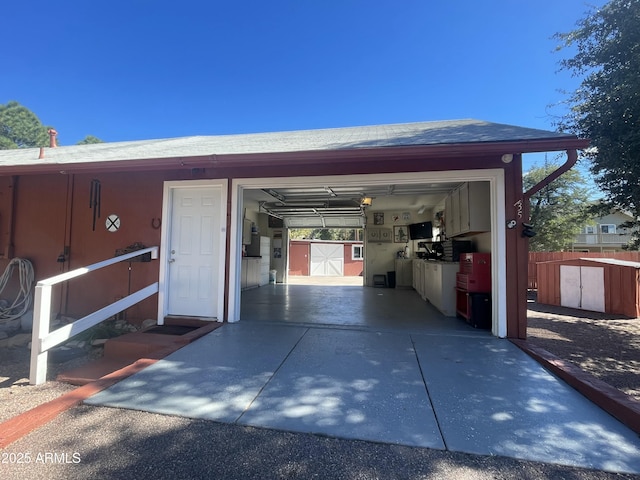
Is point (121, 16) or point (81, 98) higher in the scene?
point (81, 98)

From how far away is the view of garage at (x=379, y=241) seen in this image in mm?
4695

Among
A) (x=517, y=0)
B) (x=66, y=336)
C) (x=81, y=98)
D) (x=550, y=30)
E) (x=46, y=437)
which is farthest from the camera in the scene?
(x=81, y=98)

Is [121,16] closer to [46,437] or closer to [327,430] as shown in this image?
[46,437]

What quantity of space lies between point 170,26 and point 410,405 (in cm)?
948

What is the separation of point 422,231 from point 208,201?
632cm

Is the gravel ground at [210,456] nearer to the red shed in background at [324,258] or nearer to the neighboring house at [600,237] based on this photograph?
the red shed in background at [324,258]

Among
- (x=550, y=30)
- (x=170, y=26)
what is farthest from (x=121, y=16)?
(x=550, y=30)

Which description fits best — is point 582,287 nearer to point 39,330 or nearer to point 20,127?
point 39,330

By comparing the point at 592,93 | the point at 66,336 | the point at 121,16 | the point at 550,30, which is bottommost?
the point at 66,336

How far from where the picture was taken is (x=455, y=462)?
1.54 metres

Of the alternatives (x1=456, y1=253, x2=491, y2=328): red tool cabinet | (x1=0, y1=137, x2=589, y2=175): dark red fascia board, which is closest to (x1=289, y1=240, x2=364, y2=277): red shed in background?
(x1=456, y1=253, x2=491, y2=328): red tool cabinet

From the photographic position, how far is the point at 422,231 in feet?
28.5

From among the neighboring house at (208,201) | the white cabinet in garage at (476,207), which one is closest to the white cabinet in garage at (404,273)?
the neighboring house at (208,201)

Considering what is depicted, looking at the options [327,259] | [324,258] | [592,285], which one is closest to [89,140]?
[324,258]
